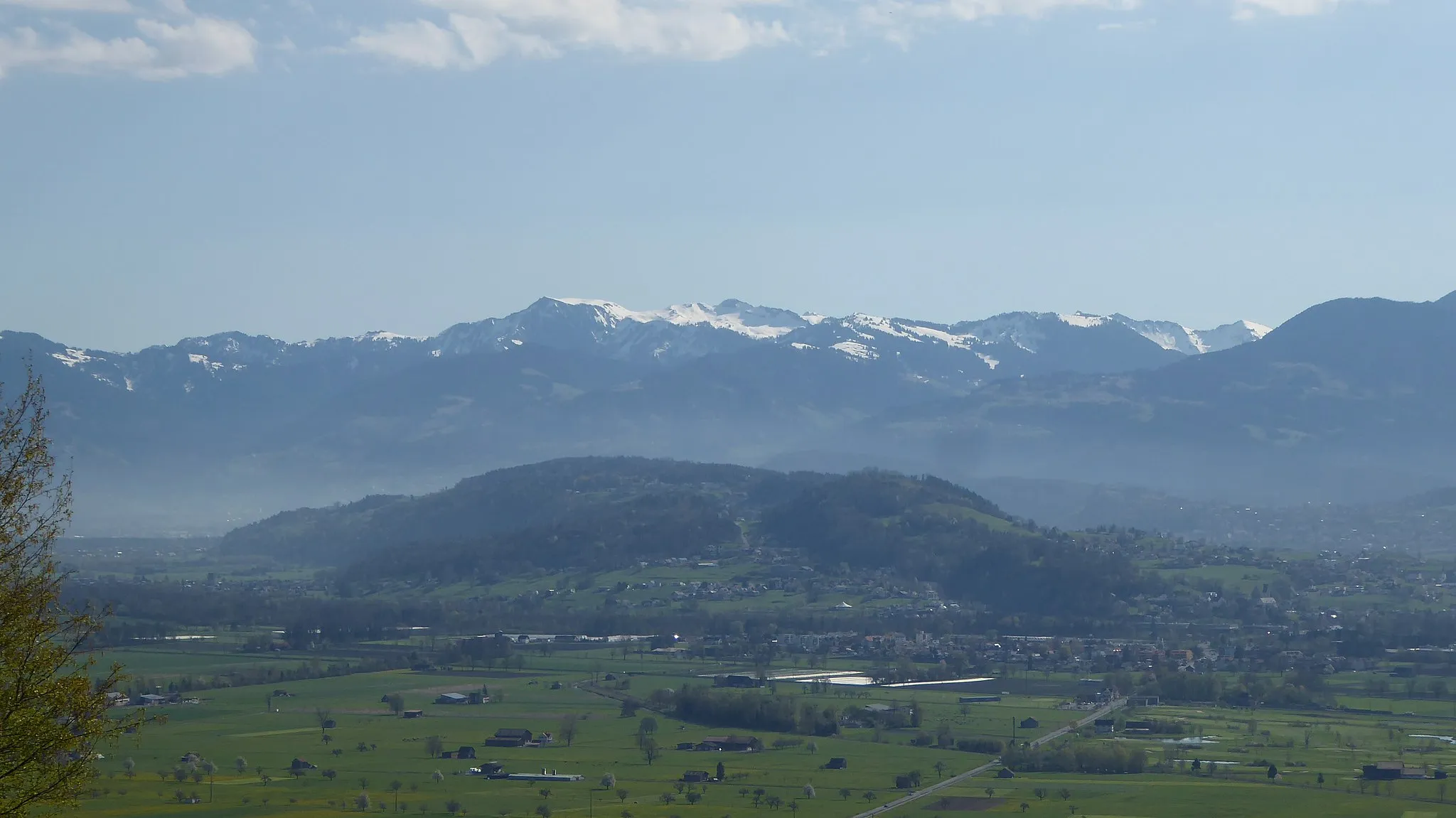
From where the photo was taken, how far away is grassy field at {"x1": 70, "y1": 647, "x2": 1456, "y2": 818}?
171 feet

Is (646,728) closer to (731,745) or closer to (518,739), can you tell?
(731,745)

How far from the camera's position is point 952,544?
498ft

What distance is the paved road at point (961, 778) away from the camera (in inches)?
2060

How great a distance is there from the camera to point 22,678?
18.7 meters

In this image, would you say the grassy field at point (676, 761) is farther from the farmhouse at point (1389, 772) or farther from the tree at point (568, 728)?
the farmhouse at point (1389, 772)

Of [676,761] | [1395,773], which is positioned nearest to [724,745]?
[676,761]

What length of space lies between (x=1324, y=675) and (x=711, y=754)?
142 feet

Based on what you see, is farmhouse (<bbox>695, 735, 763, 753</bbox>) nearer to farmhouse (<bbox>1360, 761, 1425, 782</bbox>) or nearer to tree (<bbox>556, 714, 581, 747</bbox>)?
tree (<bbox>556, 714, 581, 747</bbox>)

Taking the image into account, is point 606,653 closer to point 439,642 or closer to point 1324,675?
point 439,642

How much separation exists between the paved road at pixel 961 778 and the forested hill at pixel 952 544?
54.9 meters

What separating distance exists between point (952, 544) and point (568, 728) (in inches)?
3390

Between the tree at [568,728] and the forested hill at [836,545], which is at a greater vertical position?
the forested hill at [836,545]

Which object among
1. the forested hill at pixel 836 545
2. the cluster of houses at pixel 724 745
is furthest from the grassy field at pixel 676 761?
the forested hill at pixel 836 545

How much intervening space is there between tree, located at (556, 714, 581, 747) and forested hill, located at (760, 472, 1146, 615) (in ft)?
214
